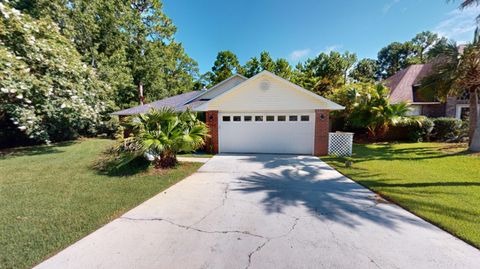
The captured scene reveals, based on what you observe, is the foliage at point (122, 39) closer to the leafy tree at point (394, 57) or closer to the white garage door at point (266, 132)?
the white garage door at point (266, 132)

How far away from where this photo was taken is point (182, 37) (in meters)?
29.5

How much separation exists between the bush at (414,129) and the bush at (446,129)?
750 mm

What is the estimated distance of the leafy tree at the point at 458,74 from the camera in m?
9.42

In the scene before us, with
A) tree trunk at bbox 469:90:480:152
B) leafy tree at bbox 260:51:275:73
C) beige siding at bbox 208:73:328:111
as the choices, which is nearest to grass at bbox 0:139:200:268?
beige siding at bbox 208:73:328:111

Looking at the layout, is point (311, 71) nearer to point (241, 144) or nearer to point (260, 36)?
point (260, 36)

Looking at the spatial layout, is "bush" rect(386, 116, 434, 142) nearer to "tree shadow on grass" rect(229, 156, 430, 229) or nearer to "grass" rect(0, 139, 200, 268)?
"tree shadow on grass" rect(229, 156, 430, 229)

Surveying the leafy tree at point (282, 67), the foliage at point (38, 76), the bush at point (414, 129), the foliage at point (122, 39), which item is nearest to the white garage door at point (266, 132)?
the foliage at point (38, 76)

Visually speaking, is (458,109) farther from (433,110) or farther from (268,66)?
(268,66)

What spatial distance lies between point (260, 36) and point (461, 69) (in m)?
16.1

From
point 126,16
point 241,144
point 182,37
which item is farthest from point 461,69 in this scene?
point 182,37

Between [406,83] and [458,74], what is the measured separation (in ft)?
36.4

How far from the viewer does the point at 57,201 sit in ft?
15.0

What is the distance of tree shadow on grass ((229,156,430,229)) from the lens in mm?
3780

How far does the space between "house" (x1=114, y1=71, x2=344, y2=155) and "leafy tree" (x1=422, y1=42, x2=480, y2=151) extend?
6094mm
